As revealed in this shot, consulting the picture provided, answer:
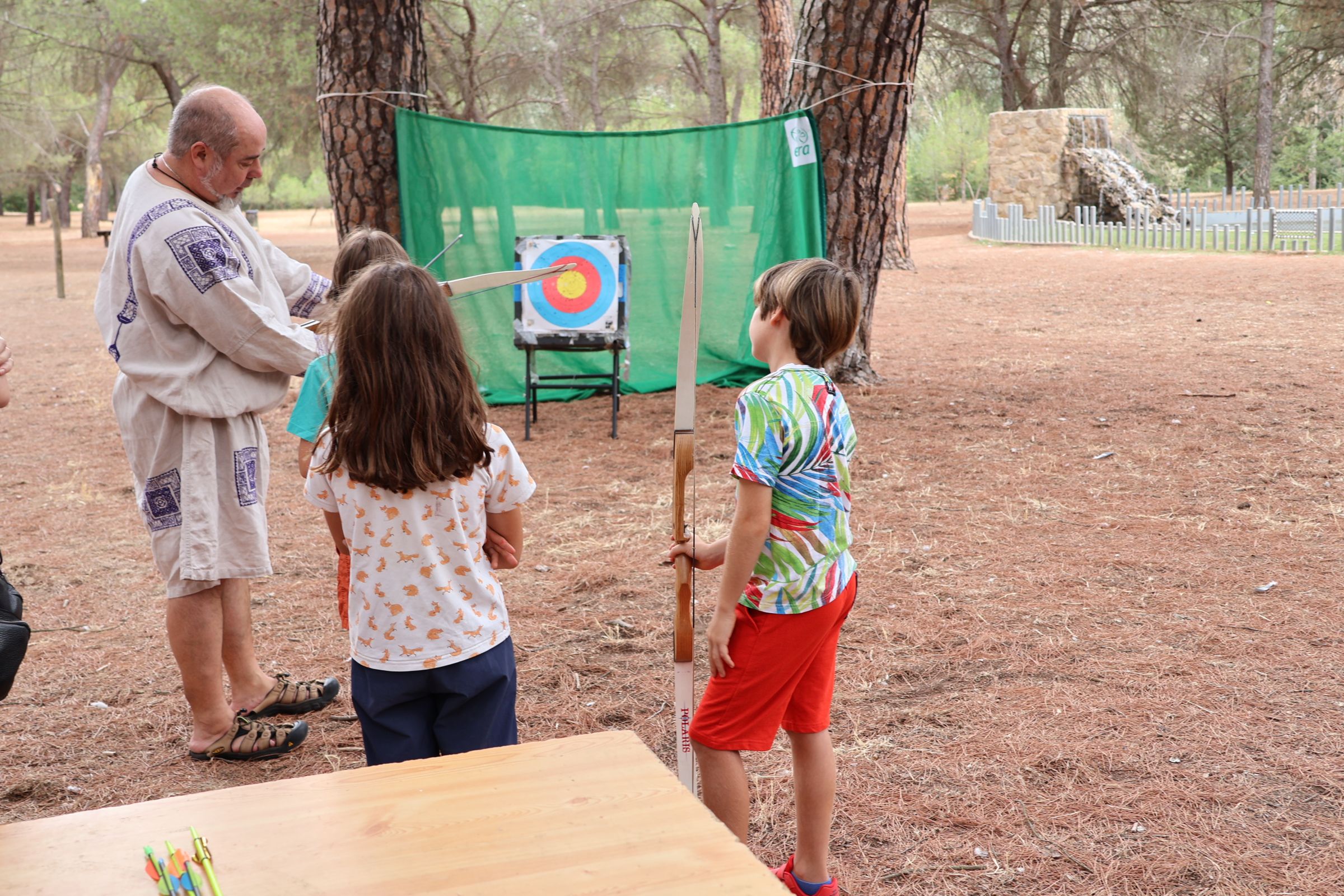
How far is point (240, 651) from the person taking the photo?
2885 mm

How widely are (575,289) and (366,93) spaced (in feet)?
4.98

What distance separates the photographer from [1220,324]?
920 centimetres

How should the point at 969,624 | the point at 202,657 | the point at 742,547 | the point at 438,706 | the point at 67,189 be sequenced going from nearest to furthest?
the point at 742,547
the point at 438,706
the point at 202,657
the point at 969,624
the point at 67,189

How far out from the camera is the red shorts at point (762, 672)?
196 centimetres

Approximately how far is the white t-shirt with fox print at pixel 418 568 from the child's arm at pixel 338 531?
8 cm

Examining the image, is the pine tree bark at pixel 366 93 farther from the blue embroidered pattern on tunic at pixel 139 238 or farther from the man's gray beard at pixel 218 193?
the blue embroidered pattern on tunic at pixel 139 238

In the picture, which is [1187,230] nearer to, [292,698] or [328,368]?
[292,698]

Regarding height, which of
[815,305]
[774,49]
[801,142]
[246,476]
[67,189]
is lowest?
[246,476]

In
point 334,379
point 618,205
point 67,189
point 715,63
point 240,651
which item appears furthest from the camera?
point 67,189

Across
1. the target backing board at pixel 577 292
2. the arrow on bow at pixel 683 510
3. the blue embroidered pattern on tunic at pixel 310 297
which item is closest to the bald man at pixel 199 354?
the blue embroidered pattern on tunic at pixel 310 297

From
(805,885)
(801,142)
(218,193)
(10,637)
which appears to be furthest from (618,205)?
(10,637)

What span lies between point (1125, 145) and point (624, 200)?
24.2m

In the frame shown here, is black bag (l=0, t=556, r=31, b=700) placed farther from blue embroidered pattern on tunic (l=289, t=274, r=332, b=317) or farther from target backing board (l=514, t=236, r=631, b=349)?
target backing board (l=514, t=236, r=631, b=349)

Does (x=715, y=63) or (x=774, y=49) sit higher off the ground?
(x=715, y=63)
